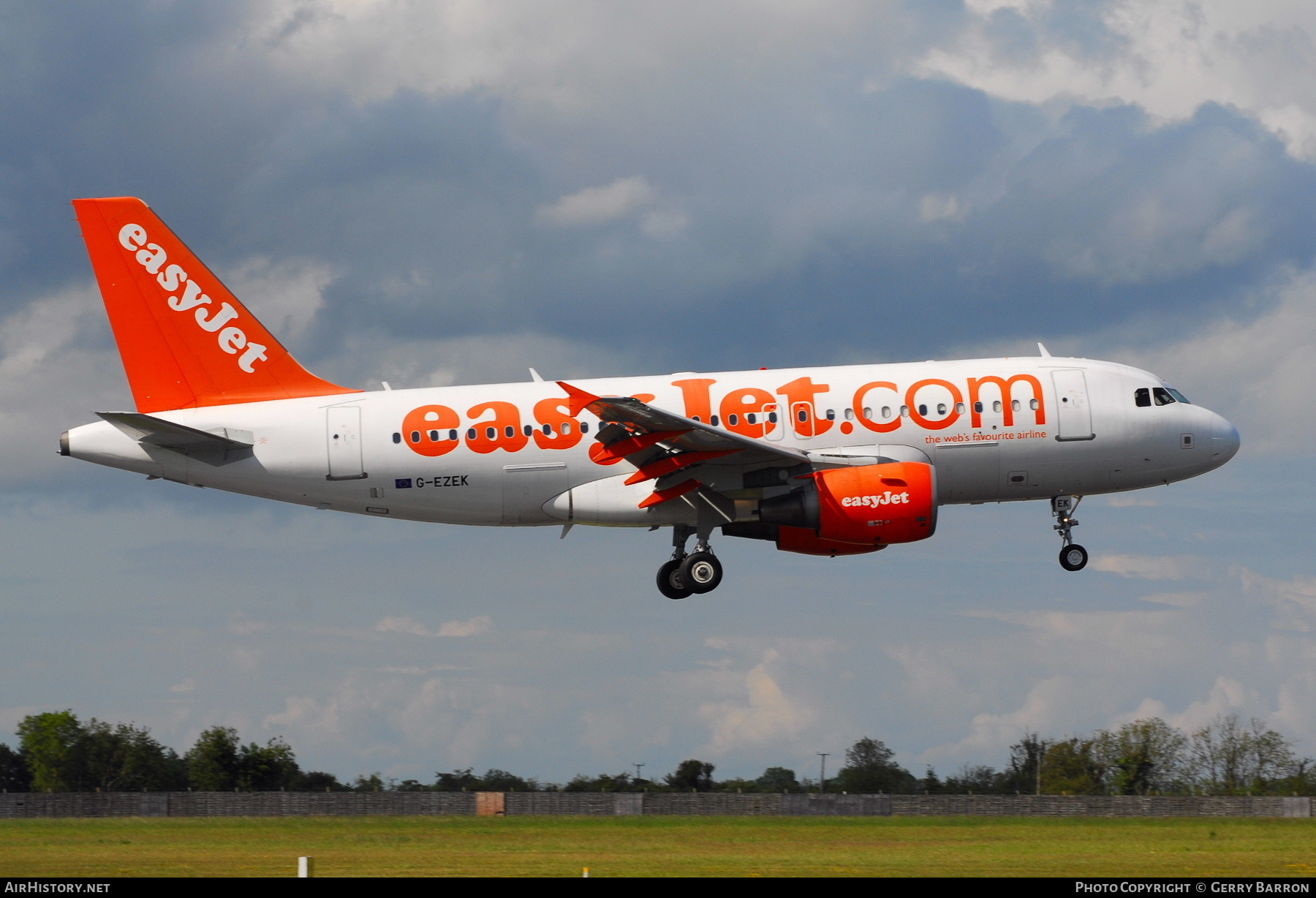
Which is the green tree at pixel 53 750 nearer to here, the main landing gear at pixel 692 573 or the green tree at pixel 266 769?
the green tree at pixel 266 769

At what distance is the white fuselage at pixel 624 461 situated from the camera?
3797cm

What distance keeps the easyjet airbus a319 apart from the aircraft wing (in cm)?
7

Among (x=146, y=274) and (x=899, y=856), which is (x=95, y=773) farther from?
(x=899, y=856)

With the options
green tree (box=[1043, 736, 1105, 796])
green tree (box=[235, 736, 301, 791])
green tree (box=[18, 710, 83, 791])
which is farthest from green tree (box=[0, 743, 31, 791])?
green tree (box=[1043, 736, 1105, 796])

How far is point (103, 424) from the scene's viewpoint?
38.9m

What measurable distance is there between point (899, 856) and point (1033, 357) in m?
15.2

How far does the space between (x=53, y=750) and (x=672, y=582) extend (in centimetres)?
8476

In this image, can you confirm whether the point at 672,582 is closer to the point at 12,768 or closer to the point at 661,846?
the point at 661,846

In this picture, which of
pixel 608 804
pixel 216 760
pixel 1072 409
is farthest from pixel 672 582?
pixel 216 760

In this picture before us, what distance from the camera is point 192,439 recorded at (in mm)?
38156

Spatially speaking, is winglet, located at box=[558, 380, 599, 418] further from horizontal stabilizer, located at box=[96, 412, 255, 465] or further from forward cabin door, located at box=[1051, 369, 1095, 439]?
forward cabin door, located at box=[1051, 369, 1095, 439]

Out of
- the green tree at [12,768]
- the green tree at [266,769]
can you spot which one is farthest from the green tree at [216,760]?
the green tree at [12,768]

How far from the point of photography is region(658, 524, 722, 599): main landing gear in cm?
3884
